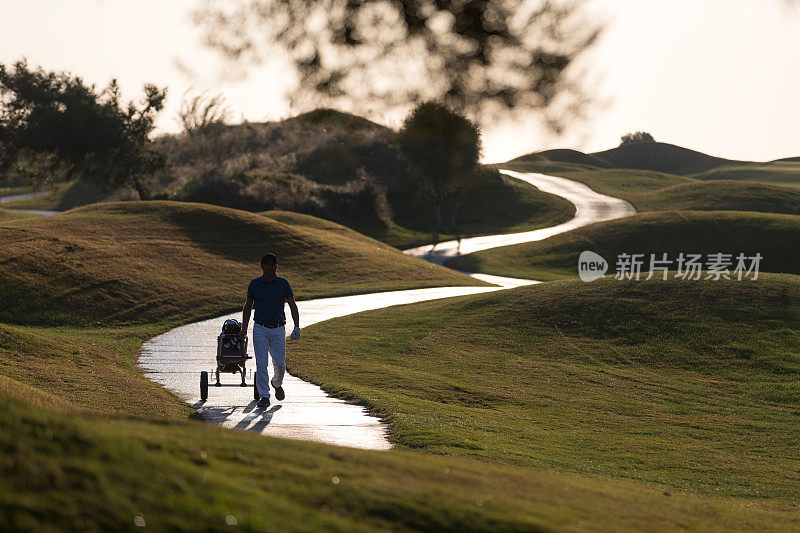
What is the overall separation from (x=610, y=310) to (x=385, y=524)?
27.0m

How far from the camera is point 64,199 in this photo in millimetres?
120250

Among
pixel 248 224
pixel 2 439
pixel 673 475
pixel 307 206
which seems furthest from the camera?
pixel 307 206

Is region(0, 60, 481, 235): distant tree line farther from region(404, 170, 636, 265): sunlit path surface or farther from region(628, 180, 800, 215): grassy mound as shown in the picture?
region(628, 180, 800, 215): grassy mound

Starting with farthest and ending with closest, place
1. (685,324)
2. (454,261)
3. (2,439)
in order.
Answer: (454,261) < (685,324) < (2,439)

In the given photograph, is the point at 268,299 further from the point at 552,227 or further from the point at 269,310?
the point at 552,227

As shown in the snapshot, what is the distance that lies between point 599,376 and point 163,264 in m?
24.5

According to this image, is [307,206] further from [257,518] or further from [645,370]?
[257,518]

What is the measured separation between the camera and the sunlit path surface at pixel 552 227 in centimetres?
7270

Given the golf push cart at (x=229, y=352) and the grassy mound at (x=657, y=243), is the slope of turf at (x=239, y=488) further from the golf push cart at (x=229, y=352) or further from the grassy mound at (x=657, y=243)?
the grassy mound at (x=657, y=243)

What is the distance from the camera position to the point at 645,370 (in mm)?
25953

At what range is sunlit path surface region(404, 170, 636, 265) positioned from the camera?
2862 inches

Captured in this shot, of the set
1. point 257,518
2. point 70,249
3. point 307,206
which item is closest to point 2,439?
point 257,518

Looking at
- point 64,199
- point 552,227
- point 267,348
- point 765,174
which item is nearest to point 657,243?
point 552,227

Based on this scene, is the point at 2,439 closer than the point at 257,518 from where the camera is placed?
No
